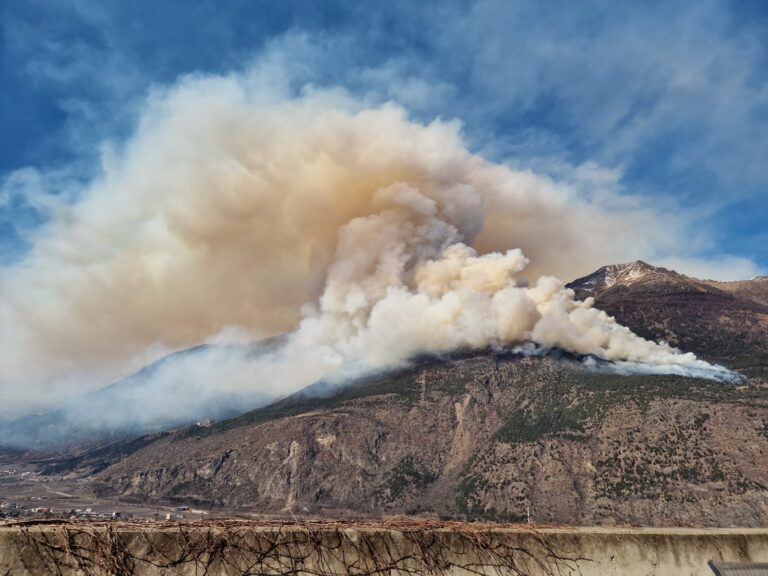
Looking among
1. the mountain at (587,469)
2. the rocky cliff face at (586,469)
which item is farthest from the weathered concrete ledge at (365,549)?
the mountain at (587,469)

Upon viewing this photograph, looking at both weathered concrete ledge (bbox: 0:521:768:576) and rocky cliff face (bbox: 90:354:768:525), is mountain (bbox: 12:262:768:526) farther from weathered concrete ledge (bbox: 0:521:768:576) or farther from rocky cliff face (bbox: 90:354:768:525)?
weathered concrete ledge (bbox: 0:521:768:576)

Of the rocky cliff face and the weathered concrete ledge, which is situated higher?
the weathered concrete ledge

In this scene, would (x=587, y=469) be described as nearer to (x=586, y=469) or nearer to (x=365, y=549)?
(x=586, y=469)

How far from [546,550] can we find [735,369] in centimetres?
23574

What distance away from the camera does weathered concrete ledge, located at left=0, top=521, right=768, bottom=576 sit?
19.5 feet

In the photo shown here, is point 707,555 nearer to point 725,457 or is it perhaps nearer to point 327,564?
point 327,564

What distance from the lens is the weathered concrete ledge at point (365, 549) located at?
595 centimetres

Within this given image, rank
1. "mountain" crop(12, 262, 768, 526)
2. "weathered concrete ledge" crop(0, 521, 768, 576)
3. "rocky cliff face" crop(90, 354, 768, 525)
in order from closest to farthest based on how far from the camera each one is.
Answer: "weathered concrete ledge" crop(0, 521, 768, 576), "rocky cliff face" crop(90, 354, 768, 525), "mountain" crop(12, 262, 768, 526)

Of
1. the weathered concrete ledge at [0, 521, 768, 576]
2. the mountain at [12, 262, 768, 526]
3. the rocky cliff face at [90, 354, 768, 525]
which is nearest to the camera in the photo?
the weathered concrete ledge at [0, 521, 768, 576]

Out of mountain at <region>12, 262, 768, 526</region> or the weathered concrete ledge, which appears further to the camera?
mountain at <region>12, 262, 768, 526</region>

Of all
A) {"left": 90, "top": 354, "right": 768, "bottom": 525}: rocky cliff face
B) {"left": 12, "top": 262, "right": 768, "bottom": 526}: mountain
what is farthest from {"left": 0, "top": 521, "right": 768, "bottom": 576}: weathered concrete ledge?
{"left": 12, "top": 262, "right": 768, "bottom": 526}: mountain

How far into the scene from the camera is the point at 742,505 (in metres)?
113

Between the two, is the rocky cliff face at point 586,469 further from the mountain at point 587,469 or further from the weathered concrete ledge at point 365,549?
the weathered concrete ledge at point 365,549

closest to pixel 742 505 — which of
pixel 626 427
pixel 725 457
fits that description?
pixel 725 457
